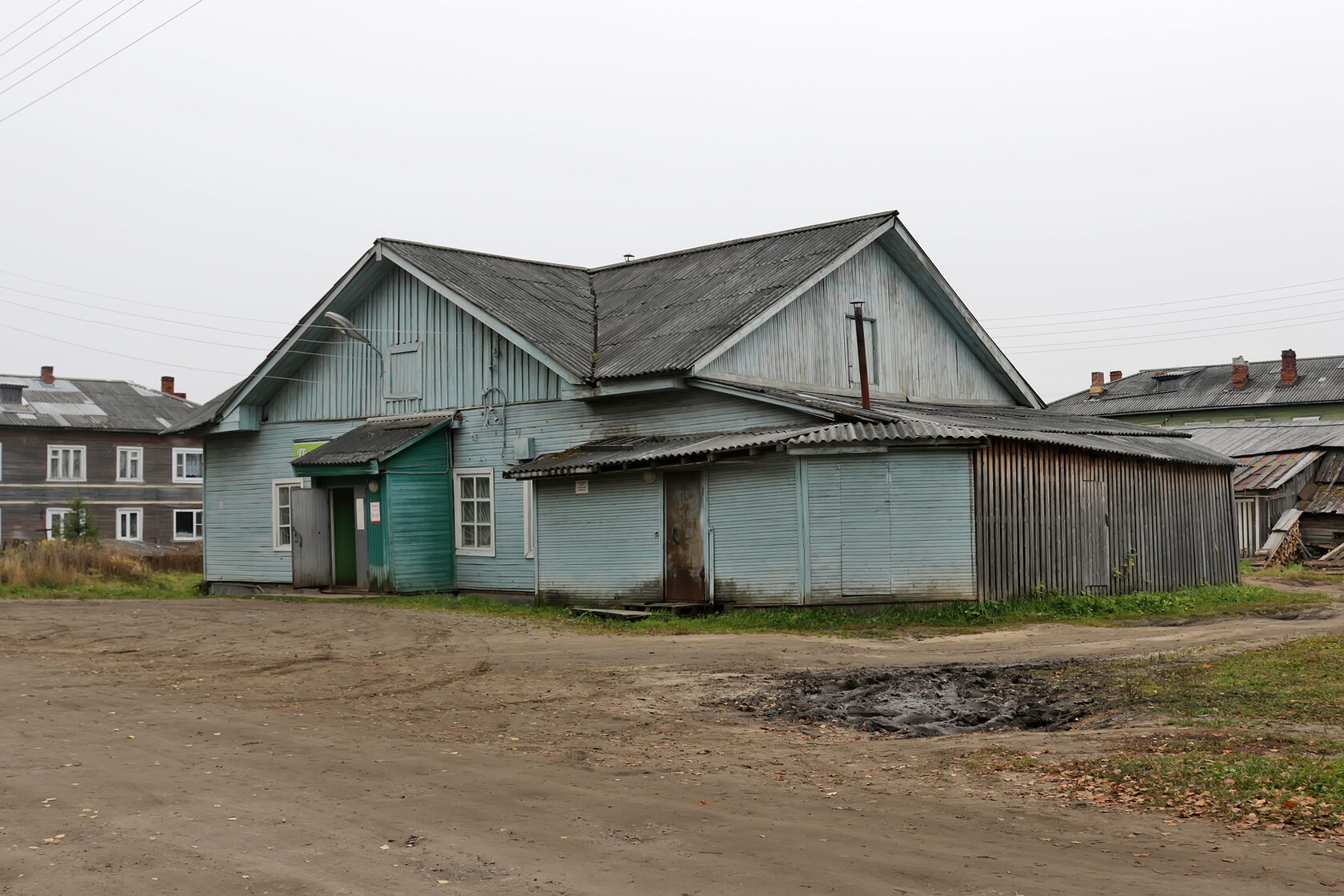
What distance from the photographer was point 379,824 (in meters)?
6.55

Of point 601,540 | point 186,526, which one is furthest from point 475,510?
point 186,526

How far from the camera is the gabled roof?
21328mm

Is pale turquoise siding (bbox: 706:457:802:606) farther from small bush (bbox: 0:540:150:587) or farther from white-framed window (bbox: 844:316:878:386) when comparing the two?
small bush (bbox: 0:540:150:587)

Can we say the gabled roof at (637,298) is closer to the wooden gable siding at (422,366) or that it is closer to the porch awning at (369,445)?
the wooden gable siding at (422,366)

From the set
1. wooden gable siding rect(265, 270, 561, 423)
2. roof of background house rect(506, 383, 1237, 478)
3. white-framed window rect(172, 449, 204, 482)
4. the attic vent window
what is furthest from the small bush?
white-framed window rect(172, 449, 204, 482)

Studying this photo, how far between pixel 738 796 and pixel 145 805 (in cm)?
335

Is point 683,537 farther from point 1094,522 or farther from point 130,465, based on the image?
point 130,465

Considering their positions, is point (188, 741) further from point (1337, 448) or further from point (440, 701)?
point (1337, 448)

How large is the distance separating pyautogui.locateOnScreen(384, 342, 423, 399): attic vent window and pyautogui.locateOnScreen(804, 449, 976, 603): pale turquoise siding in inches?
392

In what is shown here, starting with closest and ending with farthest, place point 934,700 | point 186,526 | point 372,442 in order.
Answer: point 934,700
point 372,442
point 186,526

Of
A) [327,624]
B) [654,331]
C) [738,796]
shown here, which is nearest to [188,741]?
[738,796]

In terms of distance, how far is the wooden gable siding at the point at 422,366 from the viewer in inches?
905

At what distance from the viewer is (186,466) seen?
5184 cm

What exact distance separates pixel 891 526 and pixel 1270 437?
25179mm
